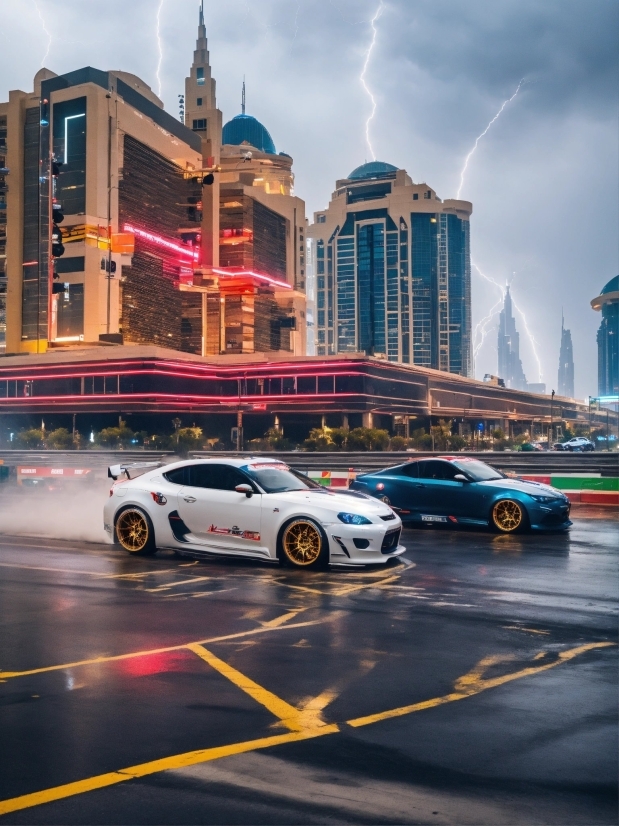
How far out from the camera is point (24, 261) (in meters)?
123

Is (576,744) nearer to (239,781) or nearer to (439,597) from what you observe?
(239,781)

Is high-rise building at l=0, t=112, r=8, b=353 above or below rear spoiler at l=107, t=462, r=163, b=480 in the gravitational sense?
above

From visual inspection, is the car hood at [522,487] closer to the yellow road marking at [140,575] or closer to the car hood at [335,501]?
the car hood at [335,501]

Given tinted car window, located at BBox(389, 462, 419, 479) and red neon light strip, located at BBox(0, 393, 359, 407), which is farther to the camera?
red neon light strip, located at BBox(0, 393, 359, 407)

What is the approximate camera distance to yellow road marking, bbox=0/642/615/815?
404cm

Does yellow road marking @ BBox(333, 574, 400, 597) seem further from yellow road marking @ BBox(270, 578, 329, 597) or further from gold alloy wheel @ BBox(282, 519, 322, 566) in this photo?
gold alloy wheel @ BBox(282, 519, 322, 566)

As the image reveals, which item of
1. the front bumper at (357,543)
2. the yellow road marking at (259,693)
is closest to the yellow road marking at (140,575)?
the front bumper at (357,543)

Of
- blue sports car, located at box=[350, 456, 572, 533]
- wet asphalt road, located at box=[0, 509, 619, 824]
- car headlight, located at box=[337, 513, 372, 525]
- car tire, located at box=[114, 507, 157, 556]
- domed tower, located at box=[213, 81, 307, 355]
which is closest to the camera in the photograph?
wet asphalt road, located at box=[0, 509, 619, 824]

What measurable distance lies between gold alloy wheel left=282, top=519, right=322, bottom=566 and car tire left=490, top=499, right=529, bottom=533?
16.5ft

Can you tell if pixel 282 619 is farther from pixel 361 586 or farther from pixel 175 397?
pixel 175 397

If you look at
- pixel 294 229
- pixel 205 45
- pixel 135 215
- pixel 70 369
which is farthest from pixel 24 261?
pixel 205 45

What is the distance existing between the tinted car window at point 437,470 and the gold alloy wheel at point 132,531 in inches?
218

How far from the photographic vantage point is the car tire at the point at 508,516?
15.2 meters

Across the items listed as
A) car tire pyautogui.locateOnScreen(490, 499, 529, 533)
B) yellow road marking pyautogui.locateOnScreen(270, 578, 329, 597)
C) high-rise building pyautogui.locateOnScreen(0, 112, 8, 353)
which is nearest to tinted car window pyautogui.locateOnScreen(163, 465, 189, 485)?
yellow road marking pyautogui.locateOnScreen(270, 578, 329, 597)
